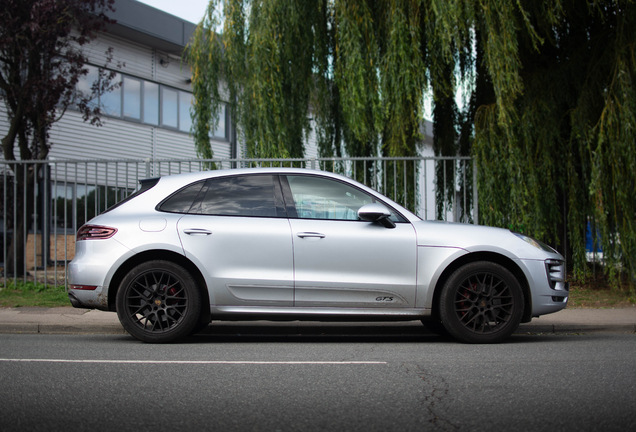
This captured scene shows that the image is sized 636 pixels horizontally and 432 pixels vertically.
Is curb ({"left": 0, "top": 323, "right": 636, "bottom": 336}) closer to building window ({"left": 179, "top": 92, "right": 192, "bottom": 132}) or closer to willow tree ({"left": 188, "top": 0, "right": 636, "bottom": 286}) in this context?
willow tree ({"left": 188, "top": 0, "right": 636, "bottom": 286})

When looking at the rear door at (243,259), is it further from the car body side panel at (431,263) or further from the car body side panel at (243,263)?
the car body side panel at (431,263)

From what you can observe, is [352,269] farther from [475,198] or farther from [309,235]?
[475,198]

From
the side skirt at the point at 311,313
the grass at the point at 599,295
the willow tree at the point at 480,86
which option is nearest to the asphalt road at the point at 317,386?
the side skirt at the point at 311,313

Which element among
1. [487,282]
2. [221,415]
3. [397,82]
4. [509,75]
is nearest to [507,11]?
[509,75]

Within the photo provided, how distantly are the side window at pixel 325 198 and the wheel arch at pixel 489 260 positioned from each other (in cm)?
104

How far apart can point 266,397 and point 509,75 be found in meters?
7.00

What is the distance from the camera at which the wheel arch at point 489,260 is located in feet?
21.2

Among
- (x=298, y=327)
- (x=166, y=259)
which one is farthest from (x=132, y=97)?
(x=166, y=259)

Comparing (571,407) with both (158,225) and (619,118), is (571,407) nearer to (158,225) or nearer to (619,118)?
(158,225)

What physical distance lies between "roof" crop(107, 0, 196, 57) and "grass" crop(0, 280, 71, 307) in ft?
31.3

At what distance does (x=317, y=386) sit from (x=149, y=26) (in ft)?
54.8

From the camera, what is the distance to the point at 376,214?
245 inches

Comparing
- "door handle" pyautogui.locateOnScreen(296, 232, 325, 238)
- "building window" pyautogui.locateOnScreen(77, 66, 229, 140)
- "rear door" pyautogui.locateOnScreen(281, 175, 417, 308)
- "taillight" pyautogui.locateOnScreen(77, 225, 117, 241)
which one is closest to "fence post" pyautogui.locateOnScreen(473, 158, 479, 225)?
"rear door" pyautogui.locateOnScreen(281, 175, 417, 308)

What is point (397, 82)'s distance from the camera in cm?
998
